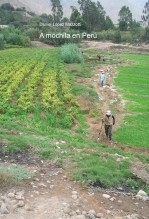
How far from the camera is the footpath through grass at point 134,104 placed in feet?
66.0

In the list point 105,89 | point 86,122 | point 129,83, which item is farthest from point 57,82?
point 86,122

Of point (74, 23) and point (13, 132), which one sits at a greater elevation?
point (74, 23)

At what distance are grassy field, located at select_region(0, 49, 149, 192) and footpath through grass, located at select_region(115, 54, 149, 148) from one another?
0.07 metres

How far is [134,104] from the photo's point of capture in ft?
92.7

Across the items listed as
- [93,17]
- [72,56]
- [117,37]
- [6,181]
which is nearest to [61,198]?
[6,181]

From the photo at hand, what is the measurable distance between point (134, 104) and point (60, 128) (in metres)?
9.22

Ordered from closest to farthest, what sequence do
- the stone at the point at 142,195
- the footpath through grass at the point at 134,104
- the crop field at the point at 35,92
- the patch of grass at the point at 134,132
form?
1. the stone at the point at 142,195
2. the patch of grass at the point at 134,132
3. the footpath through grass at the point at 134,104
4. the crop field at the point at 35,92

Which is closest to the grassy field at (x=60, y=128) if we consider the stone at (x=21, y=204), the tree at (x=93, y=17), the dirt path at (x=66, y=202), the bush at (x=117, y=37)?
the dirt path at (x=66, y=202)

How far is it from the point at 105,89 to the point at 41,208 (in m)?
22.8

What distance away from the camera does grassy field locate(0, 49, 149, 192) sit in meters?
13.7

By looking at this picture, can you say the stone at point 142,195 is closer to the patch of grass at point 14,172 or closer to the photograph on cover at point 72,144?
the photograph on cover at point 72,144

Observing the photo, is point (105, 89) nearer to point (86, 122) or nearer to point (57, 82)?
point (57, 82)

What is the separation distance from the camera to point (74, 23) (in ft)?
331

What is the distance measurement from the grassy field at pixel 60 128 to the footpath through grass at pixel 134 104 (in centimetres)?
7
